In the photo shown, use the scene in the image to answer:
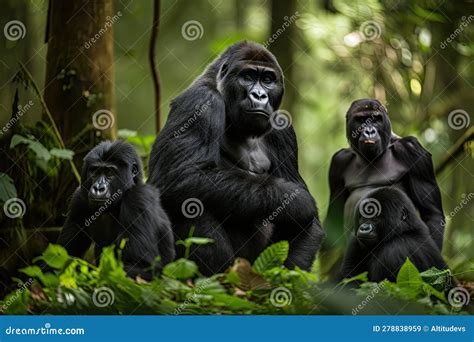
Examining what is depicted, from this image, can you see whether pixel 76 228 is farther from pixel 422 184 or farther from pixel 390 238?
pixel 422 184

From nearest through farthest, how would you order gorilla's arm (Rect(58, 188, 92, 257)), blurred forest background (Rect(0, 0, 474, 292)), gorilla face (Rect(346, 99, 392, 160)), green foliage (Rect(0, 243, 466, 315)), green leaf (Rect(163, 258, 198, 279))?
green foliage (Rect(0, 243, 466, 315)), green leaf (Rect(163, 258, 198, 279)), gorilla's arm (Rect(58, 188, 92, 257)), blurred forest background (Rect(0, 0, 474, 292)), gorilla face (Rect(346, 99, 392, 160))

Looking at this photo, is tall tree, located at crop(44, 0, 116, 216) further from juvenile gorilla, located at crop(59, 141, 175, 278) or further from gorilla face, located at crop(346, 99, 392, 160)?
gorilla face, located at crop(346, 99, 392, 160)

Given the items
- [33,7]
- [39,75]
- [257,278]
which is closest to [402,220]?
[257,278]

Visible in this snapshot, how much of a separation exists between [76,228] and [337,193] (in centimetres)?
230

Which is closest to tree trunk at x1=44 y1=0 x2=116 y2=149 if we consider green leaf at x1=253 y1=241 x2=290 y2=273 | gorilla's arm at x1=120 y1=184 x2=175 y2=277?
gorilla's arm at x1=120 y1=184 x2=175 y2=277

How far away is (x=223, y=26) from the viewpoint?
34.0ft

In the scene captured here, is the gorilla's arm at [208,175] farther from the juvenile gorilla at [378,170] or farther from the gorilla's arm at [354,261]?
the juvenile gorilla at [378,170]

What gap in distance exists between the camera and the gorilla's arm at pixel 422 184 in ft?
21.0

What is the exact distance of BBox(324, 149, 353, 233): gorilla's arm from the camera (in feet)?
21.6

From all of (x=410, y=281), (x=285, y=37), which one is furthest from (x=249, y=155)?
(x=285, y=37)

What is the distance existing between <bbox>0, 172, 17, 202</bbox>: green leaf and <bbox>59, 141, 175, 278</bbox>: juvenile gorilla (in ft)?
2.11
